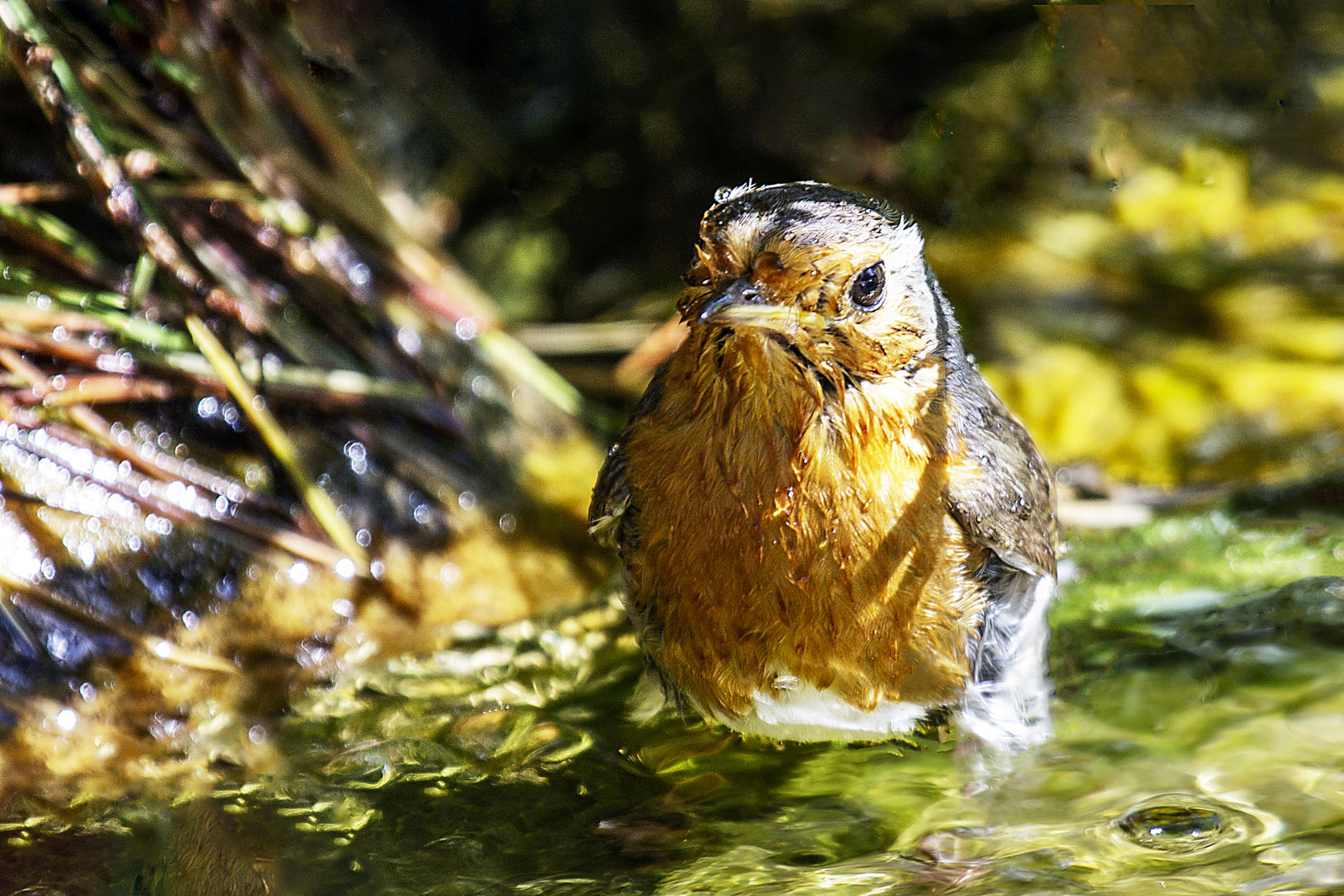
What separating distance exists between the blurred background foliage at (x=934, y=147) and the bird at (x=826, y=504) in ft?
7.10

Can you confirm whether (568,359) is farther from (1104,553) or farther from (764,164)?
(1104,553)

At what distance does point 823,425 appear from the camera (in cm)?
298

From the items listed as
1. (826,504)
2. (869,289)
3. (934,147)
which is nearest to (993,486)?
(826,504)

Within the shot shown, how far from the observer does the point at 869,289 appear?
9.54ft

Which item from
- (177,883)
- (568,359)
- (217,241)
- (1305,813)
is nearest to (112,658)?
(177,883)

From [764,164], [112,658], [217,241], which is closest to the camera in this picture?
[112,658]

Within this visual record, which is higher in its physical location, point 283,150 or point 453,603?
point 283,150

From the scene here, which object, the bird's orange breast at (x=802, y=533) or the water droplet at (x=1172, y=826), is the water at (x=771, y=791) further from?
the bird's orange breast at (x=802, y=533)

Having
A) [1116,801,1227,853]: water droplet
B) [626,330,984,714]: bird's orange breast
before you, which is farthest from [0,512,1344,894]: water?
[626,330,984,714]: bird's orange breast

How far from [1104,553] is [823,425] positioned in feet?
6.27

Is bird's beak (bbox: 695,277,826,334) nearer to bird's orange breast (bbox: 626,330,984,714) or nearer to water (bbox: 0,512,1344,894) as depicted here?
bird's orange breast (bbox: 626,330,984,714)

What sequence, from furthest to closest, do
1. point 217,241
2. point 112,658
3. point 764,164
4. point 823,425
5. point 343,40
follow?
point 764,164, point 343,40, point 217,241, point 112,658, point 823,425

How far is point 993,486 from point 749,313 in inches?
Answer: 37.3

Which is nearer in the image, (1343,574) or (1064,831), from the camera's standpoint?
(1064,831)
